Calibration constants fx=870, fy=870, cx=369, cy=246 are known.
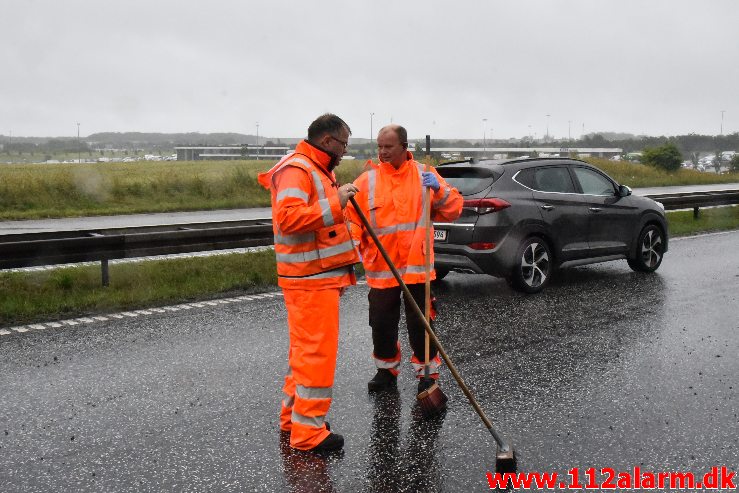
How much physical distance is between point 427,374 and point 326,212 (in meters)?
1.60

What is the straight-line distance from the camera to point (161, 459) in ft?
15.5

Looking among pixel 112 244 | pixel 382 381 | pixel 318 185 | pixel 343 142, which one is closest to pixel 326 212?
pixel 318 185

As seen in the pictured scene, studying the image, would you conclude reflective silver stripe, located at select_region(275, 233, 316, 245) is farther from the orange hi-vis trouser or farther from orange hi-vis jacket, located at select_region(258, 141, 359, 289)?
the orange hi-vis trouser

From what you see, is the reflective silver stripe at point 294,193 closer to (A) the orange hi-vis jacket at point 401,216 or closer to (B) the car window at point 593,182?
(A) the orange hi-vis jacket at point 401,216

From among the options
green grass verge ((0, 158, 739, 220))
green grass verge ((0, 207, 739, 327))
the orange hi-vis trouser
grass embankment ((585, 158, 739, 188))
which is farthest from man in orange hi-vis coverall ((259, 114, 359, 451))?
grass embankment ((585, 158, 739, 188))

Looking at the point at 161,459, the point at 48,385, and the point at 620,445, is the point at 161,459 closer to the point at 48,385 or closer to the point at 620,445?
the point at 48,385

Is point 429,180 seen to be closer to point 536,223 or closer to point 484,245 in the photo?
point 484,245

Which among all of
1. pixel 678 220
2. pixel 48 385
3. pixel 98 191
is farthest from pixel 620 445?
pixel 98 191


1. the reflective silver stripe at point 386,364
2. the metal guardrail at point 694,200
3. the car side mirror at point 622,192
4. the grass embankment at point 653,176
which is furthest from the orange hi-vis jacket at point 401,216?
the grass embankment at point 653,176

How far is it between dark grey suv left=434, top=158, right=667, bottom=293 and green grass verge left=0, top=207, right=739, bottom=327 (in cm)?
239

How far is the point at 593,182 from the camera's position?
1123cm

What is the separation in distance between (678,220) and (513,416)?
14.8 metres

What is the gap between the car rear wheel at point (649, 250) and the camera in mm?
11586

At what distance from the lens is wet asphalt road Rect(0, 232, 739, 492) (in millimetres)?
4613
